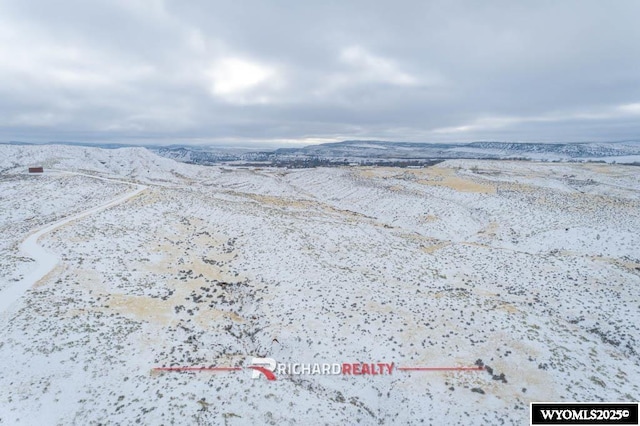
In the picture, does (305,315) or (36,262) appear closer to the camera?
(305,315)

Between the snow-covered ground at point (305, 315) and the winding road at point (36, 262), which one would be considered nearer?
the snow-covered ground at point (305, 315)

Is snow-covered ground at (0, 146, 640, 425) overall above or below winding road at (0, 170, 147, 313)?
below

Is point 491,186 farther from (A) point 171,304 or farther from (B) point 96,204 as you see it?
(B) point 96,204

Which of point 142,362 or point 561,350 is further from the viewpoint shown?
point 561,350

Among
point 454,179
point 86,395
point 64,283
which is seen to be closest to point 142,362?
point 86,395

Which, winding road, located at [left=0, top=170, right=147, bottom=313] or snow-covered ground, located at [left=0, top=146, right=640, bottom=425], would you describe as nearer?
snow-covered ground, located at [left=0, top=146, right=640, bottom=425]

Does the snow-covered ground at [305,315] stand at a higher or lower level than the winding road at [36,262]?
lower

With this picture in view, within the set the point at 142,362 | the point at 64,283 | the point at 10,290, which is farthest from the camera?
the point at 64,283

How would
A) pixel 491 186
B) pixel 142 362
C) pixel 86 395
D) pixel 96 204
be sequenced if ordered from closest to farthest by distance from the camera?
pixel 86 395, pixel 142 362, pixel 96 204, pixel 491 186
